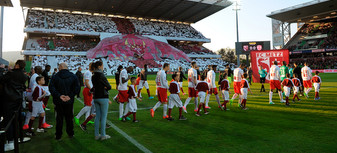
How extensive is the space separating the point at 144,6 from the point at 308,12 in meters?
35.9

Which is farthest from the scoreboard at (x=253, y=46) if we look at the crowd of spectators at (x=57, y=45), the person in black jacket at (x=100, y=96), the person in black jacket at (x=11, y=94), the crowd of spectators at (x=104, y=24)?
the crowd of spectators at (x=57, y=45)

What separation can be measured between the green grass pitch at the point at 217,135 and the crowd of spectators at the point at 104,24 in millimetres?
44799

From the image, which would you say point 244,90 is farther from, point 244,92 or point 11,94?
point 11,94

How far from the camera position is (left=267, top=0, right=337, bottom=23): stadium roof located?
41.8 m

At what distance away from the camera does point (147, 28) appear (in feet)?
190

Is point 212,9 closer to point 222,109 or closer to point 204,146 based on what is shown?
point 222,109

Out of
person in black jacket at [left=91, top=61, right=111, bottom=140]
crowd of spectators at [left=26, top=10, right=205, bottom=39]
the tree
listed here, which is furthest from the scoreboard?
the tree

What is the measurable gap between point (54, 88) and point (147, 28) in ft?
179

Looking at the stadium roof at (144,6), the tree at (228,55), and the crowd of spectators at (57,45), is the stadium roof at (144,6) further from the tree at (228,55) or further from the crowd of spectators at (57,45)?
the tree at (228,55)

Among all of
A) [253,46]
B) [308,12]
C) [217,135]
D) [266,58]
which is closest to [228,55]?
[308,12]

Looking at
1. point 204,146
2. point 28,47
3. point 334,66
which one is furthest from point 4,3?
point 334,66

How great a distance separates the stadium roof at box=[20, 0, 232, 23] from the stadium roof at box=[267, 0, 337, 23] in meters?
11.7

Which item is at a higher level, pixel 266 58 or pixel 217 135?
pixel 266 58

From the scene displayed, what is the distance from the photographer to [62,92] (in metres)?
4.91
